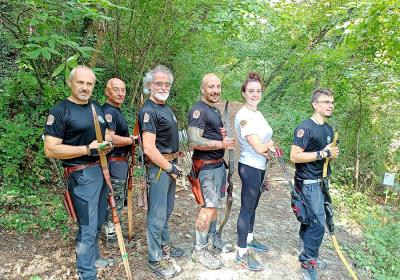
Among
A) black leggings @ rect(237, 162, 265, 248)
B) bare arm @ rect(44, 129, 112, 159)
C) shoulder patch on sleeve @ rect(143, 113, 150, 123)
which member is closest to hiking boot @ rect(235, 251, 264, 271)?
black leggings @ rect(237, 162, 265, 248)

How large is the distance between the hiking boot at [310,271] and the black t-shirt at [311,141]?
102cm

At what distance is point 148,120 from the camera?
3.46 m

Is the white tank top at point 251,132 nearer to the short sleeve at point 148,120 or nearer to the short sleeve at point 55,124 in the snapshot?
the short sleeve at point 148,120

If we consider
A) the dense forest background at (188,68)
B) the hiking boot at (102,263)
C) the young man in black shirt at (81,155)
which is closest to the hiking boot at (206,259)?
the hiking boot at (102,263)

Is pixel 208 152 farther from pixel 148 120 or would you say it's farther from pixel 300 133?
pixel 300 133

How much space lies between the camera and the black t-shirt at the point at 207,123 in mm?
3662

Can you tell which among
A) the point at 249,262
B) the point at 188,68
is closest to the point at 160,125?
the point at 249,262

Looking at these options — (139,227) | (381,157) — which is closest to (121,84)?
(139,227)

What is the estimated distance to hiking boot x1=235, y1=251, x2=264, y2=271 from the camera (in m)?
3.95

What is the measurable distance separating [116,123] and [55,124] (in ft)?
3.92

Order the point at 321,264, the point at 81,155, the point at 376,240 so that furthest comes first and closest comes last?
1. the point at 376,240
2. the point at 321,264
3. the point at 81,155

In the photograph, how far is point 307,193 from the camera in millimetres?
3801

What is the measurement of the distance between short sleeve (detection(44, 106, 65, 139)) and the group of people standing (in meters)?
0.06

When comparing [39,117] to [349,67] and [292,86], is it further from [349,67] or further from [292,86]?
[292,86]
